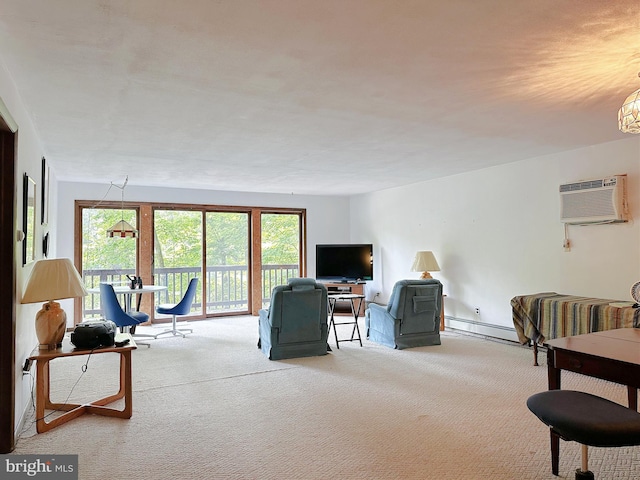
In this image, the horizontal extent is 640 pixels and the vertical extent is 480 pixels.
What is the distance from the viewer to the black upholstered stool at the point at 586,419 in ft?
6.07

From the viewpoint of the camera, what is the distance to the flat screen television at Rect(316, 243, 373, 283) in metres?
7.91

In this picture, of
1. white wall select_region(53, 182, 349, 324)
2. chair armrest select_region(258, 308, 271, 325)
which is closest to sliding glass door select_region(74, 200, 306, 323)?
white wall select_region(53, 182, 349, 324)

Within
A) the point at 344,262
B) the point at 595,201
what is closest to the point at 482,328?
the point at 595,201

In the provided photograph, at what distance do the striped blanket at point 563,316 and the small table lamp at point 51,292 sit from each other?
4.22 meters

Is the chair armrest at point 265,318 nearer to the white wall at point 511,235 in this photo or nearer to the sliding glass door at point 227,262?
the sliding glass door at point 227,262

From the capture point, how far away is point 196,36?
207 centimetres

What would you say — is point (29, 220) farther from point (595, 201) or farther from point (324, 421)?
point (595, 201)

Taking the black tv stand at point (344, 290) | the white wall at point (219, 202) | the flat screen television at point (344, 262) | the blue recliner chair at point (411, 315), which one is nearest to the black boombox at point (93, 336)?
the blue recliner chair at point (411, 315)

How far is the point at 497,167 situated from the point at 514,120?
7.07 feet

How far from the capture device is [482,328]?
584 cm

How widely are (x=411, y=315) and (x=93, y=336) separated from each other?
3.53 meters

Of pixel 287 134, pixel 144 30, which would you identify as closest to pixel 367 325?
pixel 287 134

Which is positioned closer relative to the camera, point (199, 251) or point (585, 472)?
point (585, 472)

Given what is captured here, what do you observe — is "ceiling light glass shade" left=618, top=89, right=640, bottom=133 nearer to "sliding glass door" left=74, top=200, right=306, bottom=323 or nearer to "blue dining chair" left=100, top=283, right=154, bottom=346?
"blue dining chair" left=100, top=283, right=154, bottom=346
